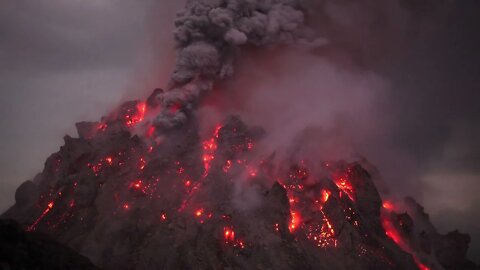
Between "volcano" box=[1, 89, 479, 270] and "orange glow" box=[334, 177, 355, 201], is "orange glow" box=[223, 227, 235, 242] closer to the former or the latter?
"volcano" box=[1, 89, 479, 270]

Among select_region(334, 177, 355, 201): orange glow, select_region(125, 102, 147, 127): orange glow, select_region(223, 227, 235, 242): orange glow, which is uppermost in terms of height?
select_region(125, 102, 147, 127): orange glow

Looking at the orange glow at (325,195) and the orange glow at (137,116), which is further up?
the orange glow at (137,116)

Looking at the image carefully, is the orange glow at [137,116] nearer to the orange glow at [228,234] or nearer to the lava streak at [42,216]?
the lava streak at [42,216]

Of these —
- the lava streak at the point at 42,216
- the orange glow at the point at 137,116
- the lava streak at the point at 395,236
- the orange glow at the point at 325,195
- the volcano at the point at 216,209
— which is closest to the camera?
the volcano at the point at 216,209

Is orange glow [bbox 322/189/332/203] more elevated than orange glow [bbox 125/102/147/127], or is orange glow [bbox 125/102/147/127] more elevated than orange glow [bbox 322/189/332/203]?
orange glow [bbox 125/102/147/127]

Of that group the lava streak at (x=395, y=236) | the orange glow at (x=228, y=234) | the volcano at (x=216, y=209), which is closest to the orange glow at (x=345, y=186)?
the volcano at (x=216, y=209)

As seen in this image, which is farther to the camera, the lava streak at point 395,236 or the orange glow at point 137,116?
the orange glow at point 137,116

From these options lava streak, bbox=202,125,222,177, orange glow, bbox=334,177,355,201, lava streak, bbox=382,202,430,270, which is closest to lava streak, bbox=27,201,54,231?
lava streak, bbox=202,125,222,177

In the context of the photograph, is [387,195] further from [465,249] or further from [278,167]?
[278,167]

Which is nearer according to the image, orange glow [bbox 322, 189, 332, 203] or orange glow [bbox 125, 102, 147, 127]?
orange glow [bbox 322, 189, 332, 203]
